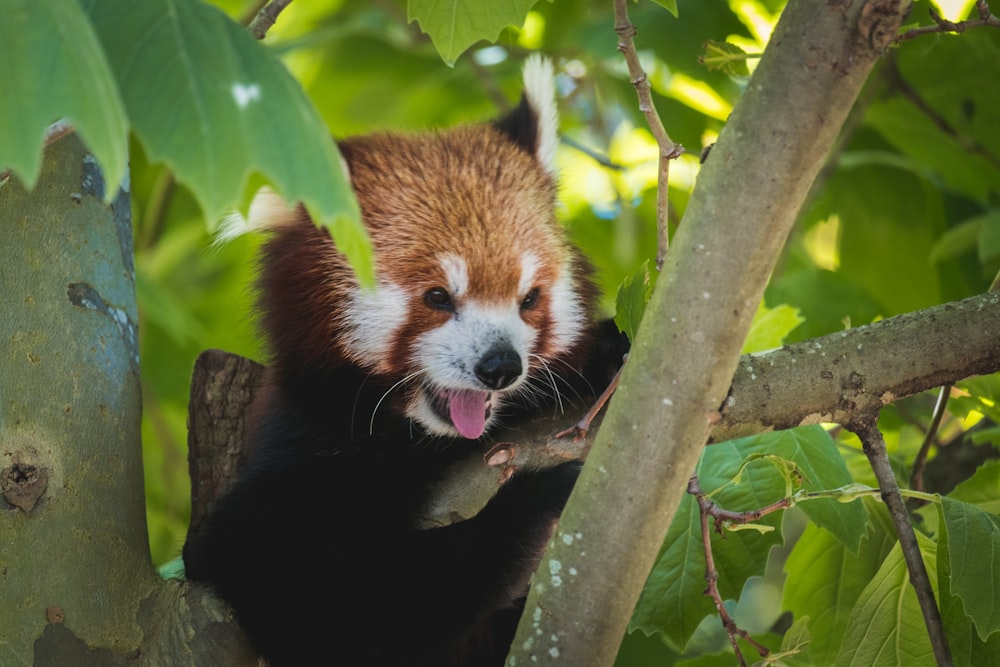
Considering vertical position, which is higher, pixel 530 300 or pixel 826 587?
pixel 530 300

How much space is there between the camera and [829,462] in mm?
2381

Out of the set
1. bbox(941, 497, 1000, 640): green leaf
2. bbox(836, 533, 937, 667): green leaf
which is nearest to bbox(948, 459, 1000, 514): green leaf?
bbox(836, 533, 937, 667): green leaf

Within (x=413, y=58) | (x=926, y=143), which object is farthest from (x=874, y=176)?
(x=413, y=58)

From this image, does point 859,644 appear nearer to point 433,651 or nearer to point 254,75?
point 433,651

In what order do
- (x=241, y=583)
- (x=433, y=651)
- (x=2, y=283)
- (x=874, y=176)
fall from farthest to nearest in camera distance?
(x=874, y=176)
(x=433, y=651)
(x=241, y=583)
(x=2, y=283)

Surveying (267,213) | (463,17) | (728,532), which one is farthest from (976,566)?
(267,213)

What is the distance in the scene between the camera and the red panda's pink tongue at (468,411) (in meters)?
2.50

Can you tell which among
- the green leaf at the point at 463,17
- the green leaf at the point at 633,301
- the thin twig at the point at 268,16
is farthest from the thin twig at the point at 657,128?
the thin twig at the point at 268,16

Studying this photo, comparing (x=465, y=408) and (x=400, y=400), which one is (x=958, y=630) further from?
(x=400, y=400)

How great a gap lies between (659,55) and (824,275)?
3.22 ft

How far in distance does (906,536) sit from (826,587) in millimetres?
749

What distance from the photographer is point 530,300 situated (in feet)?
8.41

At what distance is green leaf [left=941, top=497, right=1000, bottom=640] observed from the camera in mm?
1999

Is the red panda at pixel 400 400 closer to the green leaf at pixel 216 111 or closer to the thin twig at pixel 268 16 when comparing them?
the thin twig at pixel 268 16
